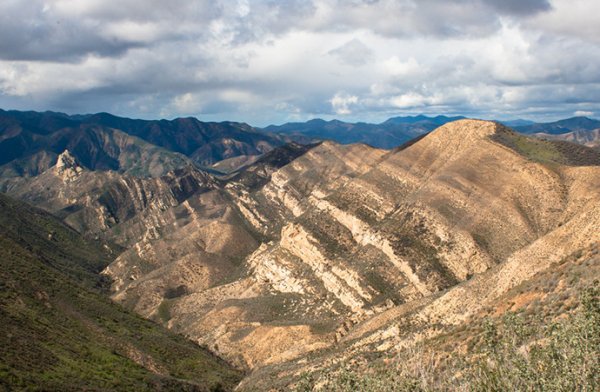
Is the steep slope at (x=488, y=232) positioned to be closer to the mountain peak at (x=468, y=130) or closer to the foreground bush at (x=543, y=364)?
the mountain peak at (x=468, y=130)

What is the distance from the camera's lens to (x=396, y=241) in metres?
125

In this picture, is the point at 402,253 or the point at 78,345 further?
the point at 402,253

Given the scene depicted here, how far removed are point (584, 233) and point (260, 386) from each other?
52947mm

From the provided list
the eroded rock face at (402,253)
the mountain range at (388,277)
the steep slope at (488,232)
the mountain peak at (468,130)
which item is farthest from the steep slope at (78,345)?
the mountain peak at (468,130)

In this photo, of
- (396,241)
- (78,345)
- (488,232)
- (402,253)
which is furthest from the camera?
(396,241)

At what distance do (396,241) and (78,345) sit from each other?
6756cm

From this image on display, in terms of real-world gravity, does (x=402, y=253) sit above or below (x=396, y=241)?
below

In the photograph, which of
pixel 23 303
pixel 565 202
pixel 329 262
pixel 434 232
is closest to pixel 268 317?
pixel 329 262

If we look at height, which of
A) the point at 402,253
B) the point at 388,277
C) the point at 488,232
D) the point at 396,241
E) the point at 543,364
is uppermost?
the point at 543,364

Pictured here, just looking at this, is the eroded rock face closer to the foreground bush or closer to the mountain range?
the mountain range

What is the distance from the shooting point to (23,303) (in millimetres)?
96750

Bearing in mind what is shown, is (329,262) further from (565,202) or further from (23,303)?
(23,303)

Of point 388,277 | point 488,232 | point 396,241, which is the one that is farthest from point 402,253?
point 488,232

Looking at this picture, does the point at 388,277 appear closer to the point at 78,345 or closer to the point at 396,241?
the point at 396,241
